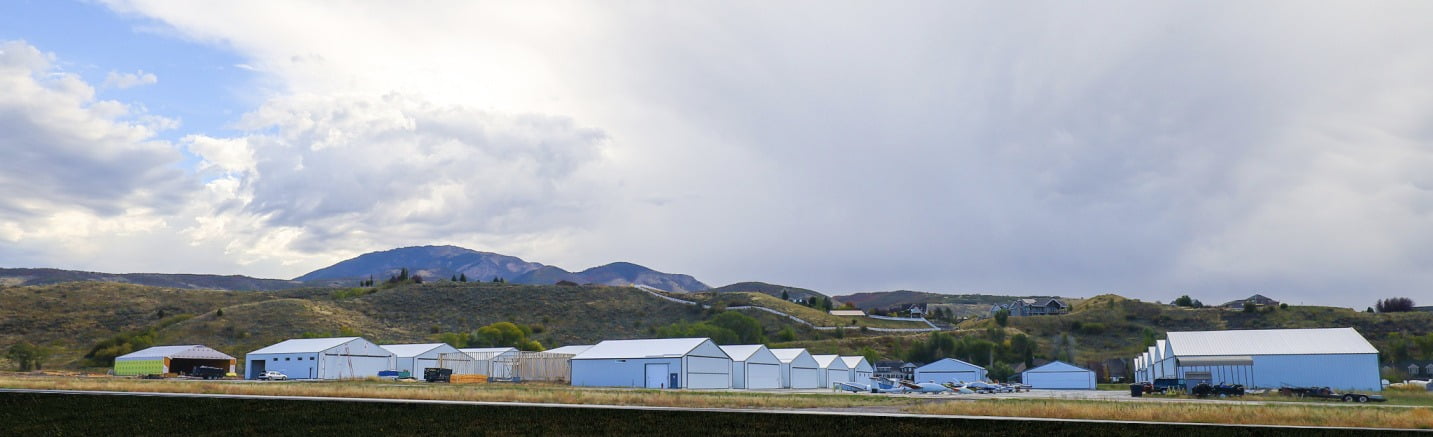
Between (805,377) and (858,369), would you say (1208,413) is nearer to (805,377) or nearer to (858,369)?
(805,377)

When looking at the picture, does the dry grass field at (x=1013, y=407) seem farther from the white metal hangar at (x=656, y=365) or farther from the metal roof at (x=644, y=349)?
the metal roof at (x=644, y=349)

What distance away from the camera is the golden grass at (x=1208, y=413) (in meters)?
28.1

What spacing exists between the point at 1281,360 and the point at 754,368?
100 ft

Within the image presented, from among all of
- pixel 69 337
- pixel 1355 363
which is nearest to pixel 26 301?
pixel 69 337

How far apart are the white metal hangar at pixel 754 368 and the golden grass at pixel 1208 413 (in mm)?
30164

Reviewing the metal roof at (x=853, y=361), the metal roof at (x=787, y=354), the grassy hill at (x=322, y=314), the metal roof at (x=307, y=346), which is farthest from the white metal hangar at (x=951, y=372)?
the grassy hill at (x=322, y=314)

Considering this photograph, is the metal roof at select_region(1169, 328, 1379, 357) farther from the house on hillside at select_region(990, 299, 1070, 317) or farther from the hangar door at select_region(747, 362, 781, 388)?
the house on hillside at select_region(990, 299, 1070, 317)

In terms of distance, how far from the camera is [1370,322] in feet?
339

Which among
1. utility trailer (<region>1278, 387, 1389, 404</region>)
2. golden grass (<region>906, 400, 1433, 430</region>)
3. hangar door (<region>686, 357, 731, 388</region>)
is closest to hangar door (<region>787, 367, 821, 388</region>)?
hangar door (<region>686, 357, 731, 388</region>)

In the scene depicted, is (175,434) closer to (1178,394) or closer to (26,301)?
(1178,394)

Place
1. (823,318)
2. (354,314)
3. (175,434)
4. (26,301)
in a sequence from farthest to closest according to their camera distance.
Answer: (823,318) → (354,314) → (26,301) → (175,434)

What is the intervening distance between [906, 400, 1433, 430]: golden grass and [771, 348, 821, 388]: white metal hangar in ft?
118

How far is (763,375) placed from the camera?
6644 cm

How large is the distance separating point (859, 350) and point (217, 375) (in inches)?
2260
